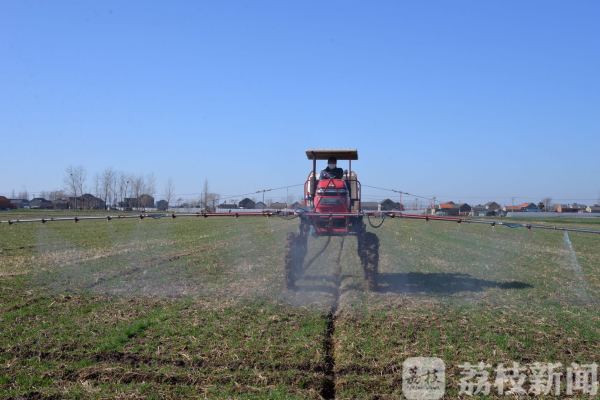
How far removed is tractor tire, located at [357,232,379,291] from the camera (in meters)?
13.4

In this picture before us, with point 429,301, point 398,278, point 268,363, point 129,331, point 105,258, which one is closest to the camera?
point 268,363

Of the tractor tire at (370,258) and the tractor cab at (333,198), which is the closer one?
the tractor tire at (370,258)

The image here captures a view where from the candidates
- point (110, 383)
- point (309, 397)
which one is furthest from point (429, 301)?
point (110, 383)

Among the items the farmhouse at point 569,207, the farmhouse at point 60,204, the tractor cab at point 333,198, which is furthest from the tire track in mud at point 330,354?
the farmhouse at point 60,204

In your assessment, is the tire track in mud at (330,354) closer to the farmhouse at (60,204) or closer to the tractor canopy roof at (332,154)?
the tractor canopy roof at (332,154)

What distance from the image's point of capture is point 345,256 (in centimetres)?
2184

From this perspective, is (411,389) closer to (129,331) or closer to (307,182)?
(129,331)

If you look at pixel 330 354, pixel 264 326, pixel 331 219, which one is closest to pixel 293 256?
pixel 331 219

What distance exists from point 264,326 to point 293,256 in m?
4.87

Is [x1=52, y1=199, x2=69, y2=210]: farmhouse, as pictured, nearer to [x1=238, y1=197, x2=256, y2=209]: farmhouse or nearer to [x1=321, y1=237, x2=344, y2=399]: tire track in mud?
[x1=238, y1=197, x2=256, y2=209]: farmhouse

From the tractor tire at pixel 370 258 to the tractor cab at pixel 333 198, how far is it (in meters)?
0.57

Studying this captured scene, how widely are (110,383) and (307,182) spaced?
10.6 m

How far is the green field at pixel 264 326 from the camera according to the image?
6887 millimetres

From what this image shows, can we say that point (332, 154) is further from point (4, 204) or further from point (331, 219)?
point (4, 204)
